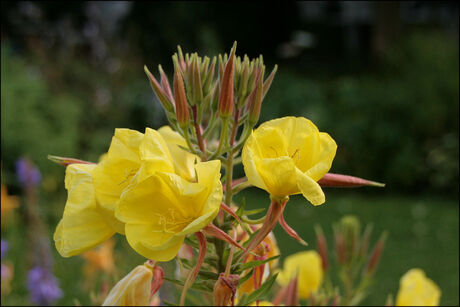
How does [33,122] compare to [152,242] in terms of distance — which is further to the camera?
[33,122]

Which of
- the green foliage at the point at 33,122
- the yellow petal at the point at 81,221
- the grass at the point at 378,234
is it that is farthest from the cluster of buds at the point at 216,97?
the green foliage at the point at 33,122

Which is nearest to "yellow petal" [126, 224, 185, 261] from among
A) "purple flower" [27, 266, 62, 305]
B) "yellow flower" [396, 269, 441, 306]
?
"yellow flower" [396, 269, 441, 306]

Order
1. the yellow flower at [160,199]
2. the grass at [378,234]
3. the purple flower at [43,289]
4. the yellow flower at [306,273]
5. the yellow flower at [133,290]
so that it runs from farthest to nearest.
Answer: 1. the grass at [378,234]
2. the purple flower at [43,289]
3. the yellow flower at [306,273]
4. the yellow flower at [133,290]
5. the yellow flower at [160,199]

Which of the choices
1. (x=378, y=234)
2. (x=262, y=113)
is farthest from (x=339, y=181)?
(x=262, y=113)

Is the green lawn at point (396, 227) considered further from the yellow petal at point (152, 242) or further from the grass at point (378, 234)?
the yellow petal at point (152, 242)

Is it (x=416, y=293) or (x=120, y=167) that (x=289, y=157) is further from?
(x=416, y=293)

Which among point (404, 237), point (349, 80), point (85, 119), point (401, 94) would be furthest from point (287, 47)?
point (404, 237)

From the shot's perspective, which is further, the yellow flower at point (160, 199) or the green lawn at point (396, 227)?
the green lawn at point (396, 227)
